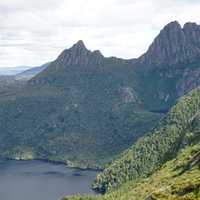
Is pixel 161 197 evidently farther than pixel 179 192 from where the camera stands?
No

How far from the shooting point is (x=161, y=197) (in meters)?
121

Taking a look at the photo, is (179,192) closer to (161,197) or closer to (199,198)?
(161,197)

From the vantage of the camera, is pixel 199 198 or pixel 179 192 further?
pixel 179 192

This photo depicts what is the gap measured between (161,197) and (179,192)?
80.4 feet

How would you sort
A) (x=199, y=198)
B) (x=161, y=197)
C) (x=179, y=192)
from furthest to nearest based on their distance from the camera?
(x=179, y=192) < (x=161, y=197) < (x=199, y=198)

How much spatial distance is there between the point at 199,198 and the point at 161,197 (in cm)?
2299

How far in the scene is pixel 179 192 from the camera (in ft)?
472

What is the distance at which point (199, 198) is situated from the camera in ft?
324

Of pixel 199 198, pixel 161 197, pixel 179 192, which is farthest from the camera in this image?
pixel 179 192

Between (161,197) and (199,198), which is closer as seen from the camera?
(199,198)

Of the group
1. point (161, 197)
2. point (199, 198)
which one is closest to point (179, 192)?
point (161, 197)

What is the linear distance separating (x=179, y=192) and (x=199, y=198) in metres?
45.8
